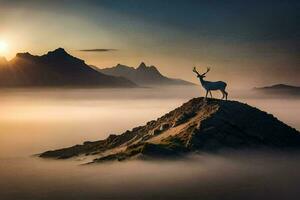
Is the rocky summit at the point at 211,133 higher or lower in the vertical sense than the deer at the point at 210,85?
lower

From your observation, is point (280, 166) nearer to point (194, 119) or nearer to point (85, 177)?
point (194, 119)

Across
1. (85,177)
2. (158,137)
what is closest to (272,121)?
(158,137)

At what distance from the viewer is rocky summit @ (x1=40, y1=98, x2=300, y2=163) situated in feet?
440

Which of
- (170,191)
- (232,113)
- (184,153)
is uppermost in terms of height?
(232,113)

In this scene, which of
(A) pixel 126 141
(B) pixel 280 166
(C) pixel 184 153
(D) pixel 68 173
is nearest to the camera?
(C) pixel 184 153

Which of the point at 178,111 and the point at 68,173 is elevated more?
the point at 178,111

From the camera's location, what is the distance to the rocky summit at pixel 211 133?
134125 mm

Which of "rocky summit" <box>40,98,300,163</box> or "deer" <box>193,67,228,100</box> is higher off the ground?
"deer" <box>193,67,228,100</box>

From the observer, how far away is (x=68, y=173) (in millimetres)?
153375

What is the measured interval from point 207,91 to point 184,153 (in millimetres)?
18682

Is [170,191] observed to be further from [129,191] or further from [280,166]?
[280,166]

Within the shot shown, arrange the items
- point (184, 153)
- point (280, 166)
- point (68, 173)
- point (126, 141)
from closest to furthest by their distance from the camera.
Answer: point (184, 153)
point (280, 166)
point (68, 173)
point (126, 141)

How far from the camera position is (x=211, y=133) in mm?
Answer: 135000

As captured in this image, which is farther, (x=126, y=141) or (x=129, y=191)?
(x=126, y=141)
